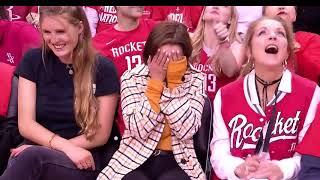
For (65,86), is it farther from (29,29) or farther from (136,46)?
(29,29)

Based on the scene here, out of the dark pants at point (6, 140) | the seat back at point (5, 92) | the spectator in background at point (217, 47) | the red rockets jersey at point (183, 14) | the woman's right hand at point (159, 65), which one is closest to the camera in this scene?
the woman's right hand at point (159, 65)

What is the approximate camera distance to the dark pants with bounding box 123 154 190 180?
2318mm

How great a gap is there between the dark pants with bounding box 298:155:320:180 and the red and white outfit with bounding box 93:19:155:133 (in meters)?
1.03

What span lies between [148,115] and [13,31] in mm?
1194

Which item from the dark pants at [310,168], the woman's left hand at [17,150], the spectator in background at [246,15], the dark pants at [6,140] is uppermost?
the spectator in background at [246,15]

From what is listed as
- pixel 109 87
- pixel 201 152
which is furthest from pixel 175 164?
pixel 109 87

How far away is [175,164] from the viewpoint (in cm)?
238

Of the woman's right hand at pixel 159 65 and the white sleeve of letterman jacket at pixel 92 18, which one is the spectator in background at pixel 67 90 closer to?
the woman's right hand at pixel 159 65

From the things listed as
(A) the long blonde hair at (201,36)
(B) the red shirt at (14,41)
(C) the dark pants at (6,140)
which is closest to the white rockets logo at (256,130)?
(A) the long blonde hair at (201,36)

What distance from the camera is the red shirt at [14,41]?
3.13 m

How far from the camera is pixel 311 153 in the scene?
7.13 feet

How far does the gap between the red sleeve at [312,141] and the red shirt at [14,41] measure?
1581 mm

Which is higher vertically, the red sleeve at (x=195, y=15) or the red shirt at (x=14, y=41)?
the red sleeve at (x=195, y=15)

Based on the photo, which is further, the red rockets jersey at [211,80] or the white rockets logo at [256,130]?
the red rockets jersey at [211,80]
